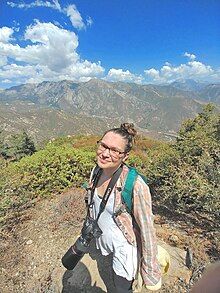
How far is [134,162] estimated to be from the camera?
8.71 m

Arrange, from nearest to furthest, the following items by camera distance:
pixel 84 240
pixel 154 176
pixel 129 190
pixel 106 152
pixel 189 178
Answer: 1. pixel 129 190
2. pixel 106 152
3. pixel 84 240
4. pixel 189 178
5. pixel 154 176

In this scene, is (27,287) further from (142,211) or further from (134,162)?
(134,162)

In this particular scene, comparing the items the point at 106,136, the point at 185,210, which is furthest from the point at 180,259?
the point at 106,136

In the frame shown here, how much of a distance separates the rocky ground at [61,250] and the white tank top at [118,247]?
95 cm

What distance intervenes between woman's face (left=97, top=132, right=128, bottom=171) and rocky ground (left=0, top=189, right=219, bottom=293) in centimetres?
156

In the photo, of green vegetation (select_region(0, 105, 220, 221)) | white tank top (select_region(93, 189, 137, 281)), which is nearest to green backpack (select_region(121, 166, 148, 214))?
white tank top (select_region(93, 189, 137, 281))

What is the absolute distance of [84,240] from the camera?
276 cm

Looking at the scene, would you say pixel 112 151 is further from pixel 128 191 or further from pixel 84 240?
pixel 84 240

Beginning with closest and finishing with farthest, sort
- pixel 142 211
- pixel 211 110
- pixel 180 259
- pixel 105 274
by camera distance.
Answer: pixel 142 211, pixel 105 274, pixel 180 259, pixel 211 110

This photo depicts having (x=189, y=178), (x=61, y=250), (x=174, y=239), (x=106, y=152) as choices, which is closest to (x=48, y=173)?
(x=61, y=250)

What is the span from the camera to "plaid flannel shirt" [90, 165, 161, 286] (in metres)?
2.27

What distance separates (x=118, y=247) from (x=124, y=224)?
208mm

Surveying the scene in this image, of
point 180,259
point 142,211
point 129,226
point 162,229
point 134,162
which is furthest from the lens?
point 134,162

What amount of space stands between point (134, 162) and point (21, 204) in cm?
358
